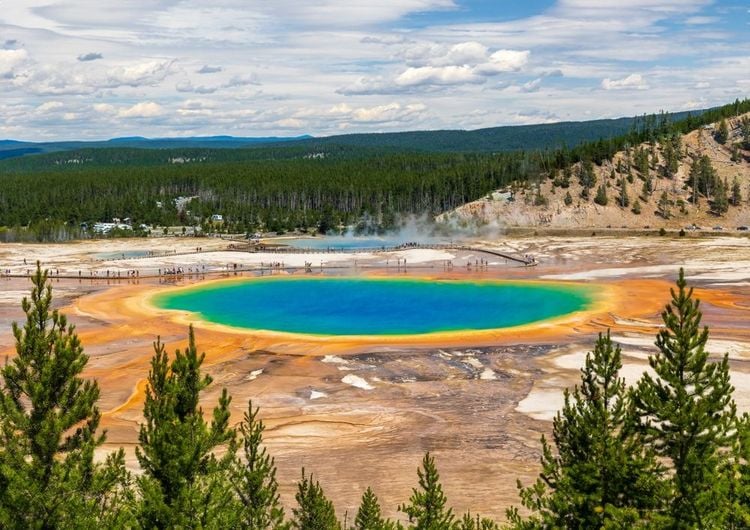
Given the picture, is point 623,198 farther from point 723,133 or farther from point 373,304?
point 373,304

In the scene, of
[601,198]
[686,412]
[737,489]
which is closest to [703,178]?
[601,198]

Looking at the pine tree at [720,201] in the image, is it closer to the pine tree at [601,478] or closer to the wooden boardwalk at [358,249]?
the wooden boardwalk at [358,249]

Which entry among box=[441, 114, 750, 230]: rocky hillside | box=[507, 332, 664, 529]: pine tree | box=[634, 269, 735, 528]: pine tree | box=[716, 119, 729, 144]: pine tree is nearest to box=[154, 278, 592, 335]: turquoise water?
box=[507, 332, 664, 529]: pine tree

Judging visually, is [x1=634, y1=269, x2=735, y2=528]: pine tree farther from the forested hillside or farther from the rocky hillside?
the forested hillside

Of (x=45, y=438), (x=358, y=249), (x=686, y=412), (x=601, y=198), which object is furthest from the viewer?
(x=601, y=198)

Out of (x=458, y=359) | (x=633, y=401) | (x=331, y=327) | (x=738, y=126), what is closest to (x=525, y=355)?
(x=458, y=359)
